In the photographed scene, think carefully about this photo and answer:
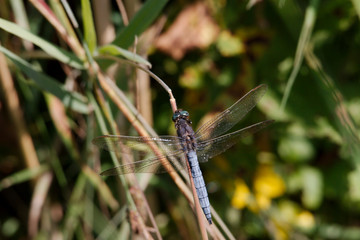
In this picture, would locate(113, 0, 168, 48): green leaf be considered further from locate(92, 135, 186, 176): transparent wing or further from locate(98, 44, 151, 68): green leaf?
locate(92, 135, 186, 176): transparent wing

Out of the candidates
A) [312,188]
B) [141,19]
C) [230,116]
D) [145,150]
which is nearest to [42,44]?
[141,19]

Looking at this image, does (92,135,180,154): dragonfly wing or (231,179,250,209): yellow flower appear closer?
(92,135,180,154): dragonfly wing

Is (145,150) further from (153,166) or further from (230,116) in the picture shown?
(230,116)

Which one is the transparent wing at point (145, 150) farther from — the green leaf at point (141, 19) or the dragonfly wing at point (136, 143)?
Result: the green leaf at point (141, 19)

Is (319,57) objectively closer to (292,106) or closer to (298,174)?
(292,106)

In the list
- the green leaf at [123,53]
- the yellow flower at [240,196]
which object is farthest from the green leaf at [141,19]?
the yellow flower at [240,196]

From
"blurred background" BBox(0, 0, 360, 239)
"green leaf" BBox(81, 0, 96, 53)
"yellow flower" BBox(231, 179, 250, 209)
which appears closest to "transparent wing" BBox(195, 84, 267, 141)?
"blurred background" BBox(0, 0, 360, 239)
